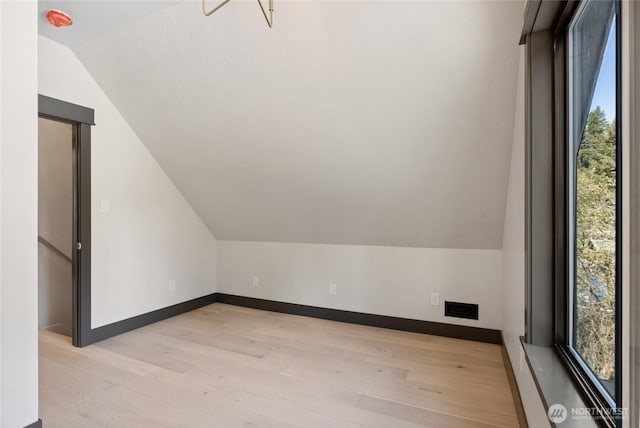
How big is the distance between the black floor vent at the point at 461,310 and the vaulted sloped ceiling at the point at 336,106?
20.3 inches

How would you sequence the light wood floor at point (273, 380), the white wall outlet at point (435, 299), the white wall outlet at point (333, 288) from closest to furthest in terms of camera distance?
the light wood floor at point (273, 380) → the white wall outlet at point (435, 299) → the white wall outlet at point (333, 288)

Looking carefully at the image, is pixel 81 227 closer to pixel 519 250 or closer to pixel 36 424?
pixel 36 424

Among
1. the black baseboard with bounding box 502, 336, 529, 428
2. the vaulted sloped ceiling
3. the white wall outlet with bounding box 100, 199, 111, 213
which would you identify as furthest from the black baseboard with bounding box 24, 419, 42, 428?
the black baseboard with bounding box 502, 336, 529, 428

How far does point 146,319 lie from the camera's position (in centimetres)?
329

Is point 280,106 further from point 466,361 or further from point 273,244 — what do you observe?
point 466,361

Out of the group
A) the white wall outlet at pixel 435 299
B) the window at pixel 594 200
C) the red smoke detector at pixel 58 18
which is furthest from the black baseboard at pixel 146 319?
the window at pixel 594 200

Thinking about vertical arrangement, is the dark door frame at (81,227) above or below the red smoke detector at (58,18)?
below

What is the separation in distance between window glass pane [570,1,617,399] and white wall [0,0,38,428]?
7.62 ft

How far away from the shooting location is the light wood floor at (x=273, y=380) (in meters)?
1.82

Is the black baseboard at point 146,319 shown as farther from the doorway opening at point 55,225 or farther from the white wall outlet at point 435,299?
the white wall outlet at point 435,299

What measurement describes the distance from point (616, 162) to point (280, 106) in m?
1.95

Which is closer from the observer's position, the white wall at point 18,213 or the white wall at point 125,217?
the white wall at point 18,213

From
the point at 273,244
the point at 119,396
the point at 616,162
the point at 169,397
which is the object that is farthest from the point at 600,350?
the point at 273,244

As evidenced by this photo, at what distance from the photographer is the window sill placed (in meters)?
0.96
